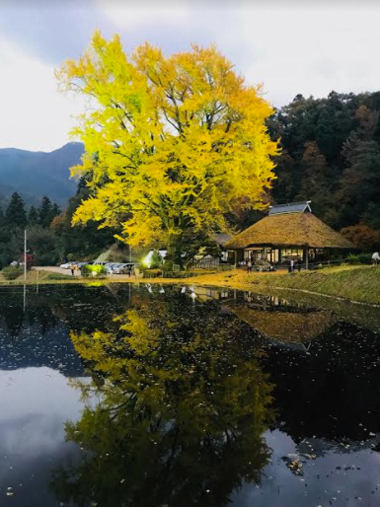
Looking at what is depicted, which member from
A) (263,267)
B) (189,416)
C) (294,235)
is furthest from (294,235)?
(189,416)

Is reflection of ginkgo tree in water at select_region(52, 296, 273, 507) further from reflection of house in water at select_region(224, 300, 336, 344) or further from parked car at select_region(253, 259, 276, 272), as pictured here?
parked car at select_region(253, 259, 276, 272)

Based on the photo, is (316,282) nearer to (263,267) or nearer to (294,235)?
(263,267)

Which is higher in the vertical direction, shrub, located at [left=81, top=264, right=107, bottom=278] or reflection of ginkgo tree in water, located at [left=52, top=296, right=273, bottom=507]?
shrub, located at [left=81, top=264, right=107, bottom=278]

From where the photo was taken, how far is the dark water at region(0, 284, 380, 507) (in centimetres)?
385

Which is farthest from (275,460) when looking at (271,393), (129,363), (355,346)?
(355,346)

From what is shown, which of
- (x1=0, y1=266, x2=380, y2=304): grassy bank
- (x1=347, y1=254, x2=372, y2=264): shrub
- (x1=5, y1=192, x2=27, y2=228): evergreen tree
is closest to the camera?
(x1=0, y1=266, x2=380, y2=304): grassy bank

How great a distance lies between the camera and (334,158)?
5169cm

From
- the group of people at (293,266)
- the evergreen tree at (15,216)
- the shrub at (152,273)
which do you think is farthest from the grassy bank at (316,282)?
the evergreen tree at (15,216)

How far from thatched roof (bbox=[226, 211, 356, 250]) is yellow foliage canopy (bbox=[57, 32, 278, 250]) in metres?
→ 7.96

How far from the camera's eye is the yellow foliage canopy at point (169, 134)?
24.2 m

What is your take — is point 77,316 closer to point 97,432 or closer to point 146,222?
point 97,432

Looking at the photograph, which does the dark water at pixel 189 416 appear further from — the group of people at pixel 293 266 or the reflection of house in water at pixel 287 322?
the group of people at pixel 293 266

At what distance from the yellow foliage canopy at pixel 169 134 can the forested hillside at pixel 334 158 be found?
1243 cm

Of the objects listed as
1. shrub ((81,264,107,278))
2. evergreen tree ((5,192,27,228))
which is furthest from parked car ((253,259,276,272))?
evergreen tree ((5,192,27,228))
